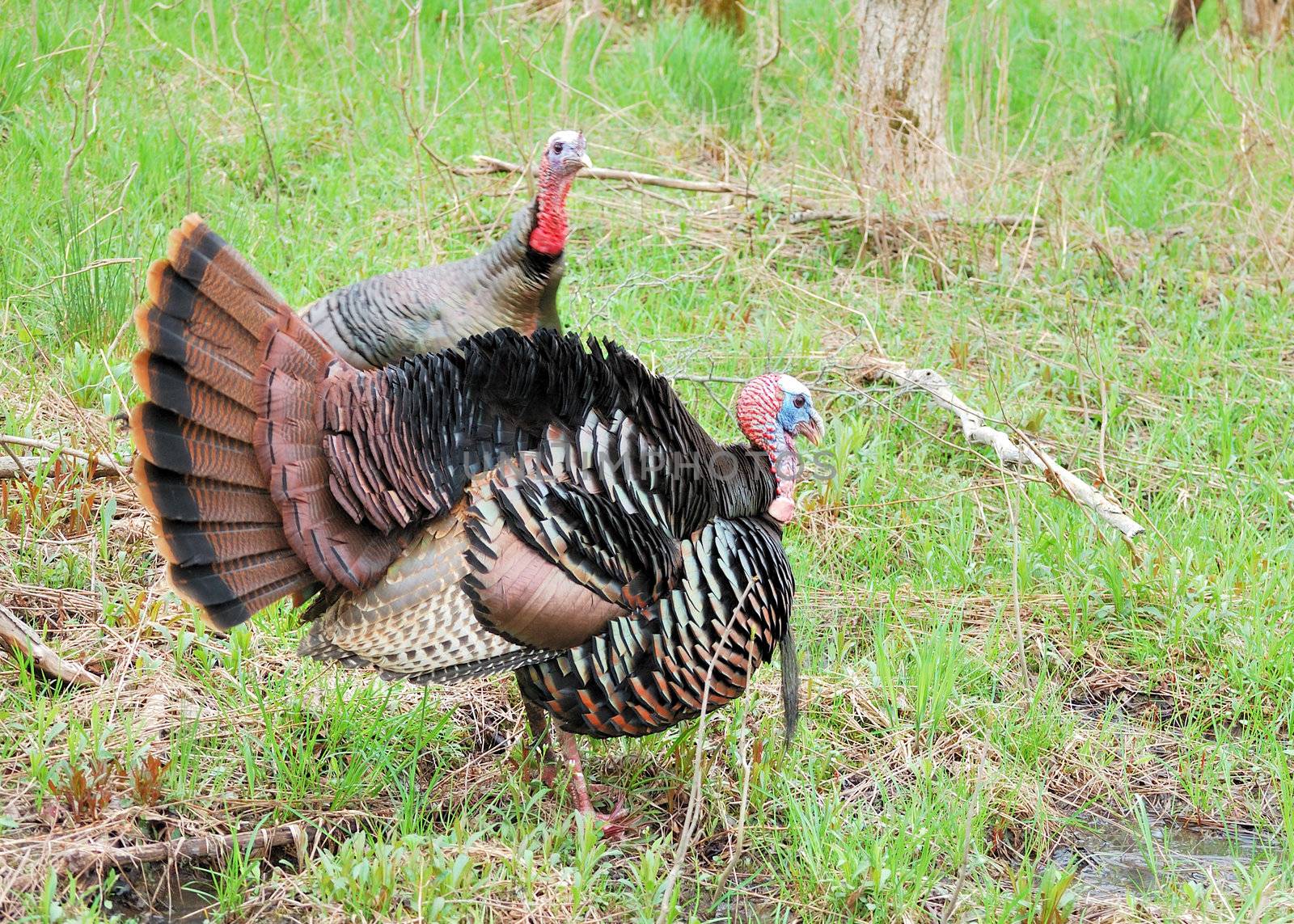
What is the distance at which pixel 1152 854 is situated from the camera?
3072 millimetres

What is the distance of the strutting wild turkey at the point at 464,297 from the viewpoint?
4.44 meters

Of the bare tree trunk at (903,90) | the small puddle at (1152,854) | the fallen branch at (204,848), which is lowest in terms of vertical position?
the small puddle at (1152,854)

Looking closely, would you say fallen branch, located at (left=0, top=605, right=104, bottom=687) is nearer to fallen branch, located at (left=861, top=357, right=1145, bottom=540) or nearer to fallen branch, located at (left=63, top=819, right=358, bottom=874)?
fallen branch, located at (left=63, top=819, right=358, bottom=874)

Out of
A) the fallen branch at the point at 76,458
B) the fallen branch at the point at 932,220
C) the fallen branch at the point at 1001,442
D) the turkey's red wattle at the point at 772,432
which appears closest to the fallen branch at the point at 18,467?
the fallen branch at the point at 76,458

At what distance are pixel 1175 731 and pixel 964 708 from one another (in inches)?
25.4

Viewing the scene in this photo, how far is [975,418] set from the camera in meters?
4.75

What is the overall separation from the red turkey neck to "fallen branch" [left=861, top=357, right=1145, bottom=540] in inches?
53.5

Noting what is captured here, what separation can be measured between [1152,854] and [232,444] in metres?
2.37

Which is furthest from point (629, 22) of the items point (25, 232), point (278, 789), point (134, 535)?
point (278, 789)

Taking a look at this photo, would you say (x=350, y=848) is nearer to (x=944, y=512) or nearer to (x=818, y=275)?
(x=944, y=512)

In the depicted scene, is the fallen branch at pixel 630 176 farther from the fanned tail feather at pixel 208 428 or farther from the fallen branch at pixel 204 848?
the fallen branch at pixel 204 848

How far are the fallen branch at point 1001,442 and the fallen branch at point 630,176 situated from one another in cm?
149

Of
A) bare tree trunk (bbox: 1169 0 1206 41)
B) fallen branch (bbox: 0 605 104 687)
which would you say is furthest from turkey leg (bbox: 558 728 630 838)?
bare tree trunk (bbox: 1169 0 1206 41)

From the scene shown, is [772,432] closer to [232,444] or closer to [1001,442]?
[232,444]
